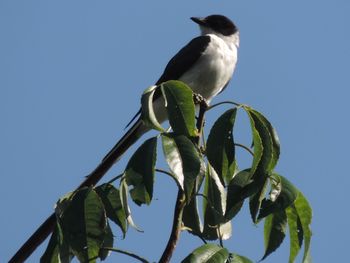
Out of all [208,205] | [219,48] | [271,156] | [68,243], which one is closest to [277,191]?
[271,156]

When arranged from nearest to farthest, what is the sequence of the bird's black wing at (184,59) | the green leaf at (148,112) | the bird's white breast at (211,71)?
the green leaf at (148,112) → the bird's white breast at (211,71) → the bird's black wing at (184,59)

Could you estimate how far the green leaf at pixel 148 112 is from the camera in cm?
279

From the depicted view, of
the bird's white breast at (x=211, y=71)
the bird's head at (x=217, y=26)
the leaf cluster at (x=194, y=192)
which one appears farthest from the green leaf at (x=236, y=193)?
the bird's head at (x=217, y=26)

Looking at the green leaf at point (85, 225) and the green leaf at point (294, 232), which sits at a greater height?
the green leaf at point (85, 225)

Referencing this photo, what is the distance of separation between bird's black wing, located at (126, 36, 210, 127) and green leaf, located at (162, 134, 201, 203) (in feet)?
13.0

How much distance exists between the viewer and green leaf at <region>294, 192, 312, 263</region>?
3.01 m

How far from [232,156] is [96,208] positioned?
1.97ft

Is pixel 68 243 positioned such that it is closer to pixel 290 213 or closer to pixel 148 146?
pixel 148 146

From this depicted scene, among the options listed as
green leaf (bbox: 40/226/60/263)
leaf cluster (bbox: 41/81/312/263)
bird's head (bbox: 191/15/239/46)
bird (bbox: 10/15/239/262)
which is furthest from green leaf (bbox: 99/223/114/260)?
bird's head (bbox: 191/15/239/46)

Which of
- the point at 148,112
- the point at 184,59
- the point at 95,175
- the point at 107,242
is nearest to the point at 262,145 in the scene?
the point at 148,112

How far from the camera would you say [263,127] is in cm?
301

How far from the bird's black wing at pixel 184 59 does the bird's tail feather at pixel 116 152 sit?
0.72 metres

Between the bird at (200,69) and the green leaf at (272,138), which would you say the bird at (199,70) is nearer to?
the bird at (200,69)

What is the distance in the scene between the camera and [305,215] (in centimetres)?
305
